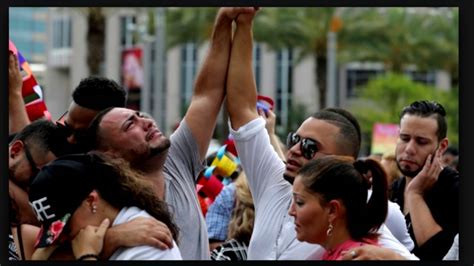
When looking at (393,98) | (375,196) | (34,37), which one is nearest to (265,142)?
(375,196)

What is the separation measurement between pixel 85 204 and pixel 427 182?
184 centimetres

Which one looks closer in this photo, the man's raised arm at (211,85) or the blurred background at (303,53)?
the man's raised arm at (211,85)

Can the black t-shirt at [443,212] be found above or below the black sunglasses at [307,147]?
below

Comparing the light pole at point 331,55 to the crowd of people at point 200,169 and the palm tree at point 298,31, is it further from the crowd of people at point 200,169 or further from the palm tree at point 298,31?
the crowd of people at point 200,169

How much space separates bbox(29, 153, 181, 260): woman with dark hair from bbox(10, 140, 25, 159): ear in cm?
96

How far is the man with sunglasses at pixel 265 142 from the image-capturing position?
429 cm

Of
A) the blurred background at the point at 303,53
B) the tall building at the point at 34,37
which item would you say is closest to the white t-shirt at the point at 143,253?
the blurred background at the point at 303,53

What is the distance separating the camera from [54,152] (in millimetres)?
4645

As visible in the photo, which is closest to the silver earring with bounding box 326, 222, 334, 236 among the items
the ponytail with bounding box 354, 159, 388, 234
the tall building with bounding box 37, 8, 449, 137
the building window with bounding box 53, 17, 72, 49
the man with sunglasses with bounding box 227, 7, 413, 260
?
the ponytail with bounding box 354, 159, 388, 234

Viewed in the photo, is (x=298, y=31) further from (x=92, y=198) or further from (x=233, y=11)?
(x=92, y=198)

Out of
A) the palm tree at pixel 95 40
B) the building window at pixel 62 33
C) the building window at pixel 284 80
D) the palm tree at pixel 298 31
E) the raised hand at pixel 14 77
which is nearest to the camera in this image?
the raised hand at pixel 14 77

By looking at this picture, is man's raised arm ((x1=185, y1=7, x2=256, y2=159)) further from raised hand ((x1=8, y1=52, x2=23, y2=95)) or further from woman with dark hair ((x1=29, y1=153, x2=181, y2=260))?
raised hand ((x1=8, y1=52, x2=23, y2=95))

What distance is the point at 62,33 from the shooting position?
212 feet

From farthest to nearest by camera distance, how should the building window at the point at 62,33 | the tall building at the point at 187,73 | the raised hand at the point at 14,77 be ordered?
the building window at the point at 62,33, the tall building at the point at 187,73, the raised hand at the point at 14,77
